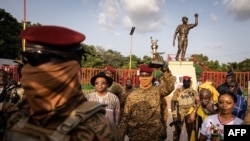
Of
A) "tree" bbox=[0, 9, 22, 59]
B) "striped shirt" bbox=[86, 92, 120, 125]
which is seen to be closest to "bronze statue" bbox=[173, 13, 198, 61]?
"striped shirt" bbox=[86, 92, 120, 125]

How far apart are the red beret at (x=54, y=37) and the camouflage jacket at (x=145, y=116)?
3.08m

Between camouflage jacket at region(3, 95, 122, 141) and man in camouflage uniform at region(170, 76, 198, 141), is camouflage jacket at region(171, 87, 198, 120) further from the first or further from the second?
camouflage jacket at region(3, 95, 122, 141)

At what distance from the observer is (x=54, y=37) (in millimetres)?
1582

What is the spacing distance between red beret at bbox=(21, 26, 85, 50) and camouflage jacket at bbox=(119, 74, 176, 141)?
3.08m

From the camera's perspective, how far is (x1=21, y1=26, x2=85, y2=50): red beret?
5.17ft

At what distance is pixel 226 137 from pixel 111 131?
7.61 feet

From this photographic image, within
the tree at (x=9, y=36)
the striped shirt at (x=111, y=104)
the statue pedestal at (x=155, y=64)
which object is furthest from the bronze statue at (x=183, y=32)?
the tree at (x=9, y=36)

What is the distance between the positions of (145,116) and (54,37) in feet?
10.9

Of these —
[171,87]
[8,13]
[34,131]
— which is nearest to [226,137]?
[171,87]

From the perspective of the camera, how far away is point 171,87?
4520 mm

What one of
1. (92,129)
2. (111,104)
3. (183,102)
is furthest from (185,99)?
(92,129)

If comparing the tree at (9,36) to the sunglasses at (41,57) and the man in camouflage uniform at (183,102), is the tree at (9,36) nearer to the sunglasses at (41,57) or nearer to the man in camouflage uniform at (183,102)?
the man in camouflage uniform at (183,102)

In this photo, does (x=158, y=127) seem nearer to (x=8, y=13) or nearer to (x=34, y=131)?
(x=34, y=131)

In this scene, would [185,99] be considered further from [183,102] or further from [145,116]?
[145,116]
